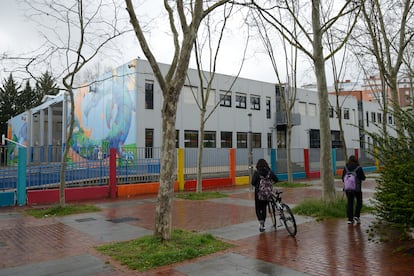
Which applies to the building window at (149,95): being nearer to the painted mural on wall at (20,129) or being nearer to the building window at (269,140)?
the building window at (269,140)

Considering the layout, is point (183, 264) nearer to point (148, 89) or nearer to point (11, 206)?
point (11, 206)

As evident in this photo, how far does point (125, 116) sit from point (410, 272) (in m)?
20.7

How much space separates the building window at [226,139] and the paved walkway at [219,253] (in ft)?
54.9

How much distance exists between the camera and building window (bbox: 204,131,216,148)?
27.0 meters

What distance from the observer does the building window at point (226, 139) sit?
28250 millimetres

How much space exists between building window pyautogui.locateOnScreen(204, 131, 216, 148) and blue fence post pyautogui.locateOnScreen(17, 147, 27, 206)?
15374 millimetres

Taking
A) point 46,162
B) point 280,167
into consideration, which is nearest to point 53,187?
point 46,162

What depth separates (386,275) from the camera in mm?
5086

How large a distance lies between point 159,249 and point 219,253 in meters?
1.11

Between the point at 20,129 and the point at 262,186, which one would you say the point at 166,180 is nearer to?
the point at 262,186

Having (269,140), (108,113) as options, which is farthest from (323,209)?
(269,140)

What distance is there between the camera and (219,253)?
21.2 ft

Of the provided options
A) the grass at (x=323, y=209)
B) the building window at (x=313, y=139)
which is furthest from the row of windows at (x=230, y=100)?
the grass at (x=323, y=209)

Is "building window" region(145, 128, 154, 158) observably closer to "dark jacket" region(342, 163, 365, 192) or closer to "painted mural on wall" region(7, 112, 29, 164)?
"dark jacket" region(342, 163, 365, 192)
